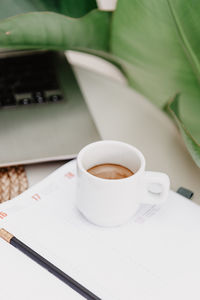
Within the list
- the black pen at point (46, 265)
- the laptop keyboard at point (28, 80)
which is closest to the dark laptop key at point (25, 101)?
the laptop keyboard at point (28, 80)

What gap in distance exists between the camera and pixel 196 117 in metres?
0.54

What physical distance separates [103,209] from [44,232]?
0.07 meters

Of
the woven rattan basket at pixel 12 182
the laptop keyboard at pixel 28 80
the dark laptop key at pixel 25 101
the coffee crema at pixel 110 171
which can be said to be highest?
the coffee crema at pixel 110 171

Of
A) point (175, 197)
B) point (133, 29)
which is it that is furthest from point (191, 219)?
point (133, 29)

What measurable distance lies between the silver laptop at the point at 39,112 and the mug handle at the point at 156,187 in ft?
0.41

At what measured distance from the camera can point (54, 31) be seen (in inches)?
19.3

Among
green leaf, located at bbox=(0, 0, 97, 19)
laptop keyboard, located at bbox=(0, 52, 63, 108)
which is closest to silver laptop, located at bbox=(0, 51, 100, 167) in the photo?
laptop keyboard, located at bbox=(0, 52, 63, 108)

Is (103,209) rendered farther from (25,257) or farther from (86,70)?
(86,70)

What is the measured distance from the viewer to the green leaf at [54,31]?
446 millimetres

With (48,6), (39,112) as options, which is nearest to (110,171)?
(39,112)

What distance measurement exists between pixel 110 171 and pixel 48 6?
0.93ft

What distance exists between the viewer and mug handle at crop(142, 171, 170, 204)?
1.27 ft

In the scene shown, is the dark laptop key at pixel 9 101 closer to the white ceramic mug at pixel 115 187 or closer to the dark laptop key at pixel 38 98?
the dark laptop key at pixel 38 98

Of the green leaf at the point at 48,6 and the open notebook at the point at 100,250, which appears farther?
the green leaf at the point at 48,6
